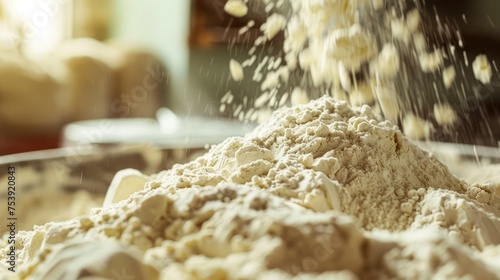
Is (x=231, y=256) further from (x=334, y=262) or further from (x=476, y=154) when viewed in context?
(x=476, y=154)

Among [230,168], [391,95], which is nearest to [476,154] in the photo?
[391,95]

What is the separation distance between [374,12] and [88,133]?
Result: 91cm

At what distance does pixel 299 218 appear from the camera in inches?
13.8

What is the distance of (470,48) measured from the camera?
65.9 inches

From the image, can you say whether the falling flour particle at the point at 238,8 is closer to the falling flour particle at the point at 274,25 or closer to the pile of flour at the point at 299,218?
the falling flour particle at the point at 274,25

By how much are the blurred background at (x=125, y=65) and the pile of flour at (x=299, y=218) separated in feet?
2.78

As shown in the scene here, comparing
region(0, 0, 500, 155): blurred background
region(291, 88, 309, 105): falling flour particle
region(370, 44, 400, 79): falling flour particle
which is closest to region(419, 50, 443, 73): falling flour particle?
region(370, 44, 400, 79): falling flour particle

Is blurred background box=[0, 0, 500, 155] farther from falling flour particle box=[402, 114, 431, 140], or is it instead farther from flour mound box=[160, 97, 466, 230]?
flour mound box=[160, 97, 466, 230]

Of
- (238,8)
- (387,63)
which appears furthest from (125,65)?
(387,63)

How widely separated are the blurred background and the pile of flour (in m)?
0.85

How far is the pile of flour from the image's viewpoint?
328 millimetres

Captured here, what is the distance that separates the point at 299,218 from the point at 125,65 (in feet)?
6.70

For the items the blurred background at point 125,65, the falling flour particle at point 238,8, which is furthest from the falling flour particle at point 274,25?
the blurred background at point 125,65

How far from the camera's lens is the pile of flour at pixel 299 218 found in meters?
0.33
